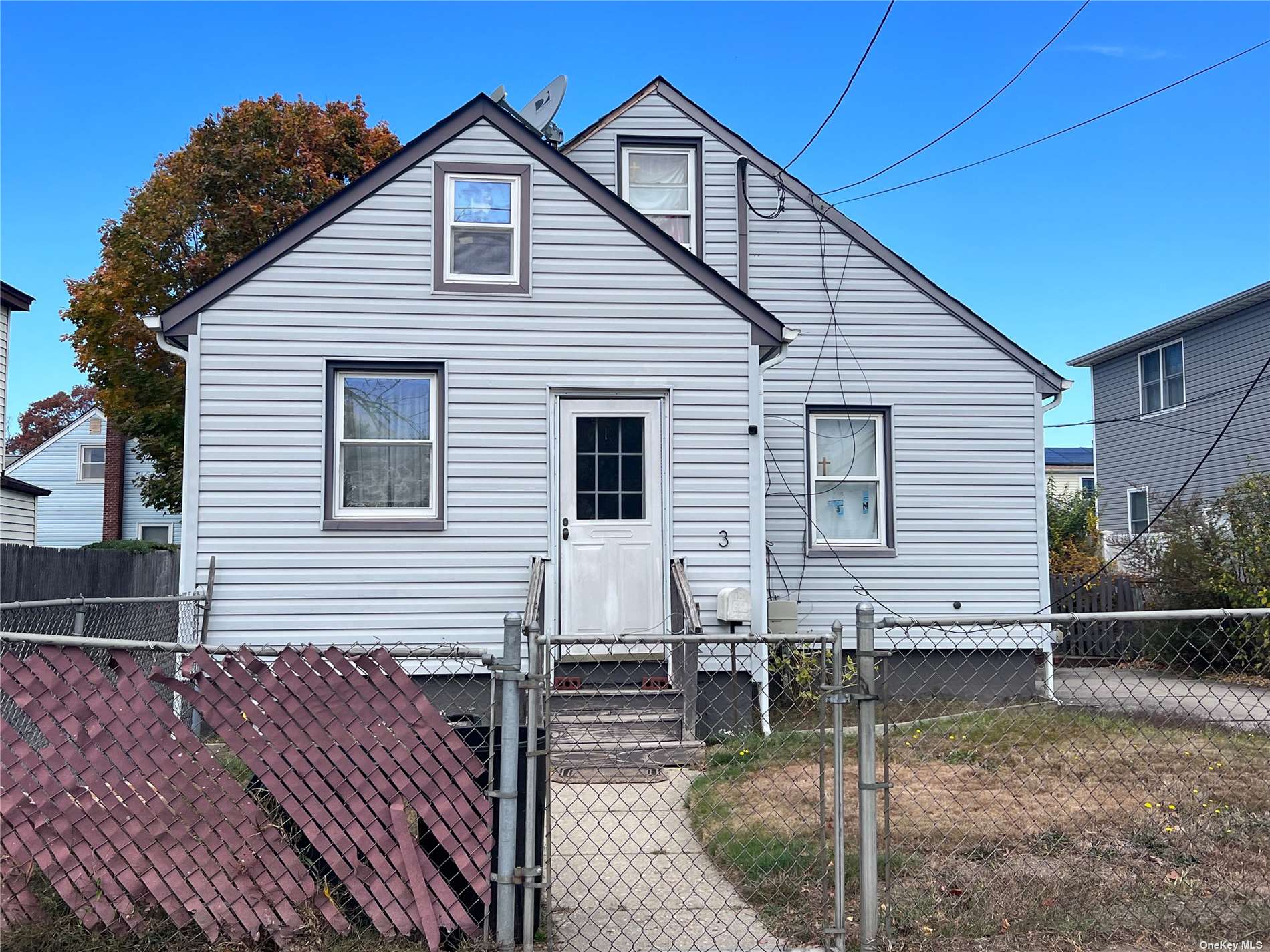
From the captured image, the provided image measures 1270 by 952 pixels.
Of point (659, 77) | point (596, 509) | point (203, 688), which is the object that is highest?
point (659, 77)

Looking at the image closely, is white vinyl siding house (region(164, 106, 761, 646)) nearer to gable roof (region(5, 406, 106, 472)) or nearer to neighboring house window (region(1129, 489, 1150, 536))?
neighboring house window (region(1129, 489, 1150, 536))

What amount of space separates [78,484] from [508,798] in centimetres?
3359

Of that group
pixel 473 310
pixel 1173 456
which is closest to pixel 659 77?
pixel 473 310

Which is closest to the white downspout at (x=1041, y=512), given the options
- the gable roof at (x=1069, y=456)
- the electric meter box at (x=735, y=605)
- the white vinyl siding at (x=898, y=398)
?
the white vinyl siding at (x=898, y=398)

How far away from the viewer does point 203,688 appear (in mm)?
3961

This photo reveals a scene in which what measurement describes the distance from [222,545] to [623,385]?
3.91 meters

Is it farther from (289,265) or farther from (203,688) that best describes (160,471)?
(203,688)

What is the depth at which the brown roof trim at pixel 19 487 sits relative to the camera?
21.8m

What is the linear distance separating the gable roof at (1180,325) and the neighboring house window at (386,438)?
16.3m

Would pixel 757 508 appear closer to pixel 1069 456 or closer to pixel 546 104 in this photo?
pixel 546 104

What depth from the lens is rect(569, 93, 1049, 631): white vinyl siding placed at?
38.7 ft

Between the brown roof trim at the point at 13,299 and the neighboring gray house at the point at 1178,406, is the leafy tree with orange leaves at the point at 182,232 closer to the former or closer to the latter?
the brown roof trim at the point at 13,299

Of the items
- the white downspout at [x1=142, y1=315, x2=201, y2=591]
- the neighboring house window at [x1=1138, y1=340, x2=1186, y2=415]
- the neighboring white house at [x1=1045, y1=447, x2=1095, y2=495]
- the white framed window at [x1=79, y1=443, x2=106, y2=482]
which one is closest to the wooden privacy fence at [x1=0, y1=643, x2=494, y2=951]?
the white downspout at [x1=142, y1=315, x2=201, y2=591]

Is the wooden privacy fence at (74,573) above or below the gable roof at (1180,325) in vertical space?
below
